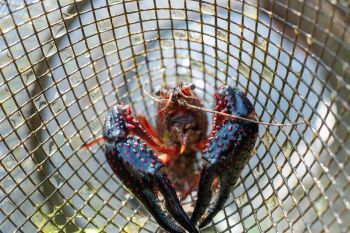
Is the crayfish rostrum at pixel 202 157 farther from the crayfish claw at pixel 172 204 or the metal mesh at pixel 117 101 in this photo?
the metal mesh at pixel 117 101

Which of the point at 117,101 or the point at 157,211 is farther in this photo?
the point at 117,101

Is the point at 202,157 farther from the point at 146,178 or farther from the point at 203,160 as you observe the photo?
the point at 146,178

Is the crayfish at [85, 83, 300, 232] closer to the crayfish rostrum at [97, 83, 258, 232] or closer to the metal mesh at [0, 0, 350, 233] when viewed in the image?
the crayfish rostrum at [97, 83, 258, 232]

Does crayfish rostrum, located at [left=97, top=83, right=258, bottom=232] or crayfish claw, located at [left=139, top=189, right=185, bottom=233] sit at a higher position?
crayfish rostrum, located at [left=97, top=83, right=258, bottom=232]

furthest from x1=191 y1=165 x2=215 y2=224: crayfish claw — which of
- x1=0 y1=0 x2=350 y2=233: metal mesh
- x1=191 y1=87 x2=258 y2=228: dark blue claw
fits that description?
x1=0 y1=0 x2=350 y2=233: metal mesh

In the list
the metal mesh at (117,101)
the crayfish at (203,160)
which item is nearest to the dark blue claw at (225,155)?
the crayfish at (203,160)

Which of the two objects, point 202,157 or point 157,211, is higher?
point 202,157

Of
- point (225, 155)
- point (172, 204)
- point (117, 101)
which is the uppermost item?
point (225, 155)

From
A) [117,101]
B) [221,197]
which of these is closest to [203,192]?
[221,197]
